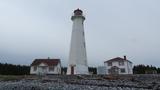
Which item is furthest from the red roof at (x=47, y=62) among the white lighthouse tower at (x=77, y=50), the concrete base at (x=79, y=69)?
the concrete base at (x=79, y=69)

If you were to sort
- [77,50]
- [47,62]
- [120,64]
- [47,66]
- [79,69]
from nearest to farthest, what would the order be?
[79,69], [77,50], [47,66], [47,62], [120,64]

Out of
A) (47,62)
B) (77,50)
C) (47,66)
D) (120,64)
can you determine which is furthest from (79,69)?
(120,64)

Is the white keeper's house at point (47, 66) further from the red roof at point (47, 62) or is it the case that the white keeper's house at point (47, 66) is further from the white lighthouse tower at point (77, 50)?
the white lighthouse tower at point (77, 50)

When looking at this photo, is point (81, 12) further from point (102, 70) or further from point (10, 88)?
point (10, 88)

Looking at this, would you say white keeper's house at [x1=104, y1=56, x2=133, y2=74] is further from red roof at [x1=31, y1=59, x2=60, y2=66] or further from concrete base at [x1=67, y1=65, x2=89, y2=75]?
concrete base at [x1=67, y1=65, x2=89, y2=75]

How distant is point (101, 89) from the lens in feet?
28.0

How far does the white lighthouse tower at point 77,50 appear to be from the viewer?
24.3 metres

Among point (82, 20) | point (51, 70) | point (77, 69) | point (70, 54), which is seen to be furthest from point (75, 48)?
point (51, 70)

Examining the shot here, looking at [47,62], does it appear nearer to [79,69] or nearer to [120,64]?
[120,64]

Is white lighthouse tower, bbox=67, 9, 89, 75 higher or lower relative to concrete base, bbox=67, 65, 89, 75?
higher

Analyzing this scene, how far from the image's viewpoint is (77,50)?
25.1 m

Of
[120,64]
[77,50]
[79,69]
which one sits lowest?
[79,69]

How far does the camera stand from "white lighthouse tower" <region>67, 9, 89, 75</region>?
79.8 ft

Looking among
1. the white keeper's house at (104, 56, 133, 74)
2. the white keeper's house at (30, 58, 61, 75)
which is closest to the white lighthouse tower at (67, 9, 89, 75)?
the white keeper's house at (30, 58, 61, 75)
